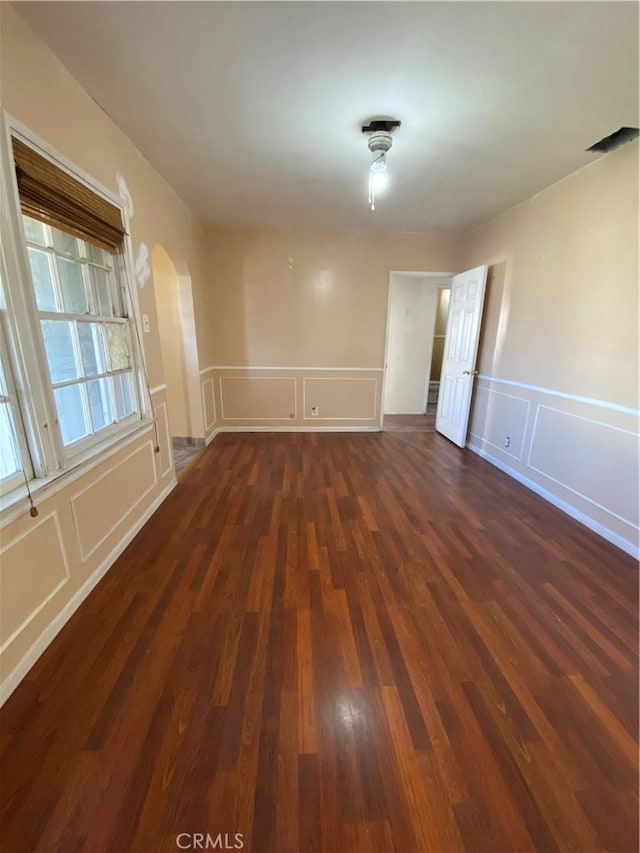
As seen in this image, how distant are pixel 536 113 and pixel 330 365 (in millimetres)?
3220

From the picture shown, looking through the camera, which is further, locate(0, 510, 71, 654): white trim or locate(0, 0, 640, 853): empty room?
locate(0, 510, 71, 654): white trim

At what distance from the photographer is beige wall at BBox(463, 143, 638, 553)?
2.40m

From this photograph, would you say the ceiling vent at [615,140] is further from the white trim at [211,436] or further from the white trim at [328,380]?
the white trim at [211,436]

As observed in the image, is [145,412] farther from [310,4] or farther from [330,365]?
[330,365]

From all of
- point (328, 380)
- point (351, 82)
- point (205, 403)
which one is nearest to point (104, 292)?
point (351, 82)

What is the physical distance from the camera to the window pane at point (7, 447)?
4.75 feet

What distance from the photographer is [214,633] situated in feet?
5.46

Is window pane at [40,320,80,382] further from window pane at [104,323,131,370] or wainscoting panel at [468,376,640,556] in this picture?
wainscoting panel at [468,376,640,556]

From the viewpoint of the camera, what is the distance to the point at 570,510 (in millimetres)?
2840

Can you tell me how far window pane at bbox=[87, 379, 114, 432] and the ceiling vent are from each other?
3.68 metres

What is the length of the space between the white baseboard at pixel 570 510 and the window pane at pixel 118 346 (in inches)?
143

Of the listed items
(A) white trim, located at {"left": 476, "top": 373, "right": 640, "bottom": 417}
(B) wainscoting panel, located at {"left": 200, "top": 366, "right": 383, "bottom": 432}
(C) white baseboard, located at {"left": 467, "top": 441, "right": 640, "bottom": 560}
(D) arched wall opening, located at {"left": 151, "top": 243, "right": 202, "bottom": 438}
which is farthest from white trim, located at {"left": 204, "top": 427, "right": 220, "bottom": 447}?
(A) white trim, located at {"left": 476, "top": 373, "right": 640, "bottom": 417}

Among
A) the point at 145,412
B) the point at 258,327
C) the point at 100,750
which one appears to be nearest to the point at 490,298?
the point at 258,327

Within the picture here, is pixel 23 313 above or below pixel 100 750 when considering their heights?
above
